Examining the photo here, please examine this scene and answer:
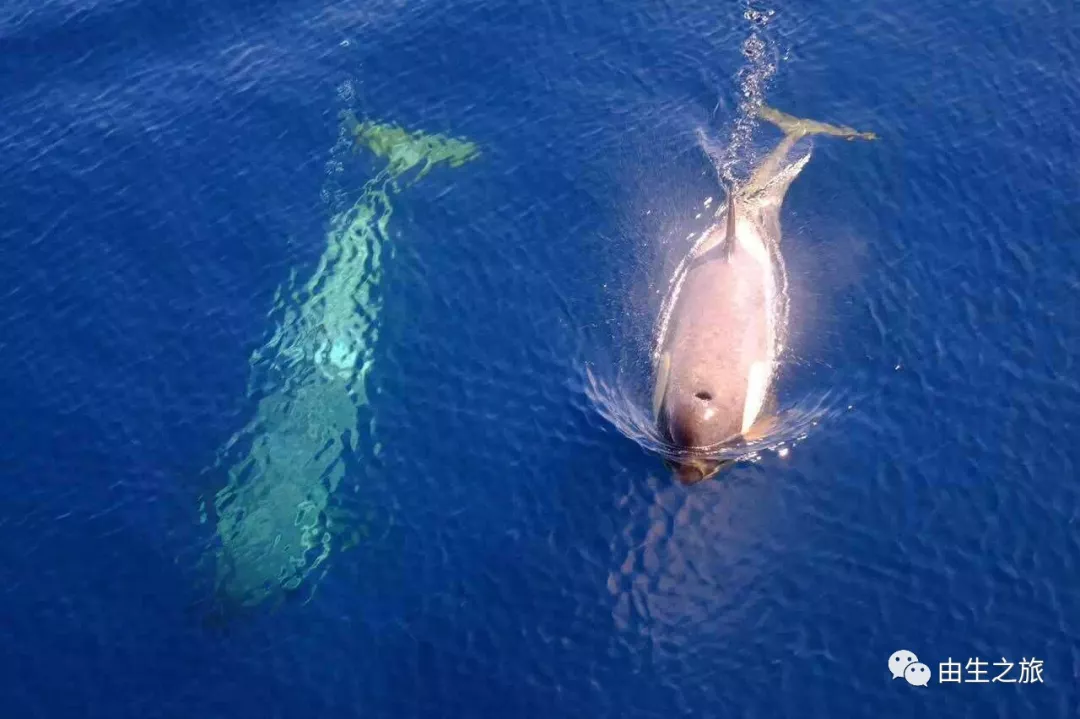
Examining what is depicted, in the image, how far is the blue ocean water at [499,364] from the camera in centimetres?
4925

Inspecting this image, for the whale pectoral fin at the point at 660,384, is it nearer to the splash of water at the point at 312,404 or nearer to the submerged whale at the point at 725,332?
the submerged whale at the point at 725,332

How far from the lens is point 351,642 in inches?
1996

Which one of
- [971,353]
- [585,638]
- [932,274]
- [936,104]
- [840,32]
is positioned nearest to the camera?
[585,638]

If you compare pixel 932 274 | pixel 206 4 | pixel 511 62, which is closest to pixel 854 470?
pixel 932 274

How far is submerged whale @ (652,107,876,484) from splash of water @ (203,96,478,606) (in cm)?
1636

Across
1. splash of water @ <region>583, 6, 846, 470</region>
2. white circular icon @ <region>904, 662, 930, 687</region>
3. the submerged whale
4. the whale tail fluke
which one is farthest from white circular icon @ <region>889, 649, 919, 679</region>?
the whale tail fluke

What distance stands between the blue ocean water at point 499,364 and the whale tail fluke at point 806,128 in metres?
0.96

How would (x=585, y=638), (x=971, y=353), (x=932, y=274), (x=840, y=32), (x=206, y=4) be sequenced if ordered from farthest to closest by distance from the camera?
(x=206, y=4) < (x=840, y=32) < (x=932, y=274) < (x=971, y=353) < (x=585, y=638)

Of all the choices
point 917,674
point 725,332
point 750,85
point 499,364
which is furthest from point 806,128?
point 917,674

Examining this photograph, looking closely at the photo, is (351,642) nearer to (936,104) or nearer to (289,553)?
(289,553)

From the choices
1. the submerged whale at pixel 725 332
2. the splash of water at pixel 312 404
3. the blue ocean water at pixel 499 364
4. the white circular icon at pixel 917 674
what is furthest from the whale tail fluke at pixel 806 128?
the white circular icon at pixel 917 674

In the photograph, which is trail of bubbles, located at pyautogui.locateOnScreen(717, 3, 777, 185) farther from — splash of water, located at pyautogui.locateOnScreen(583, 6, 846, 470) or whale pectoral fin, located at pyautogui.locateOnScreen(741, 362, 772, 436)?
whale pectoral fin, located at pyautogui.locateOnScreen(741, 362, 772, 436)

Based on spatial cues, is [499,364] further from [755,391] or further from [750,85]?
[750,85]

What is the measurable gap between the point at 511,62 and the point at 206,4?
83.9ft
